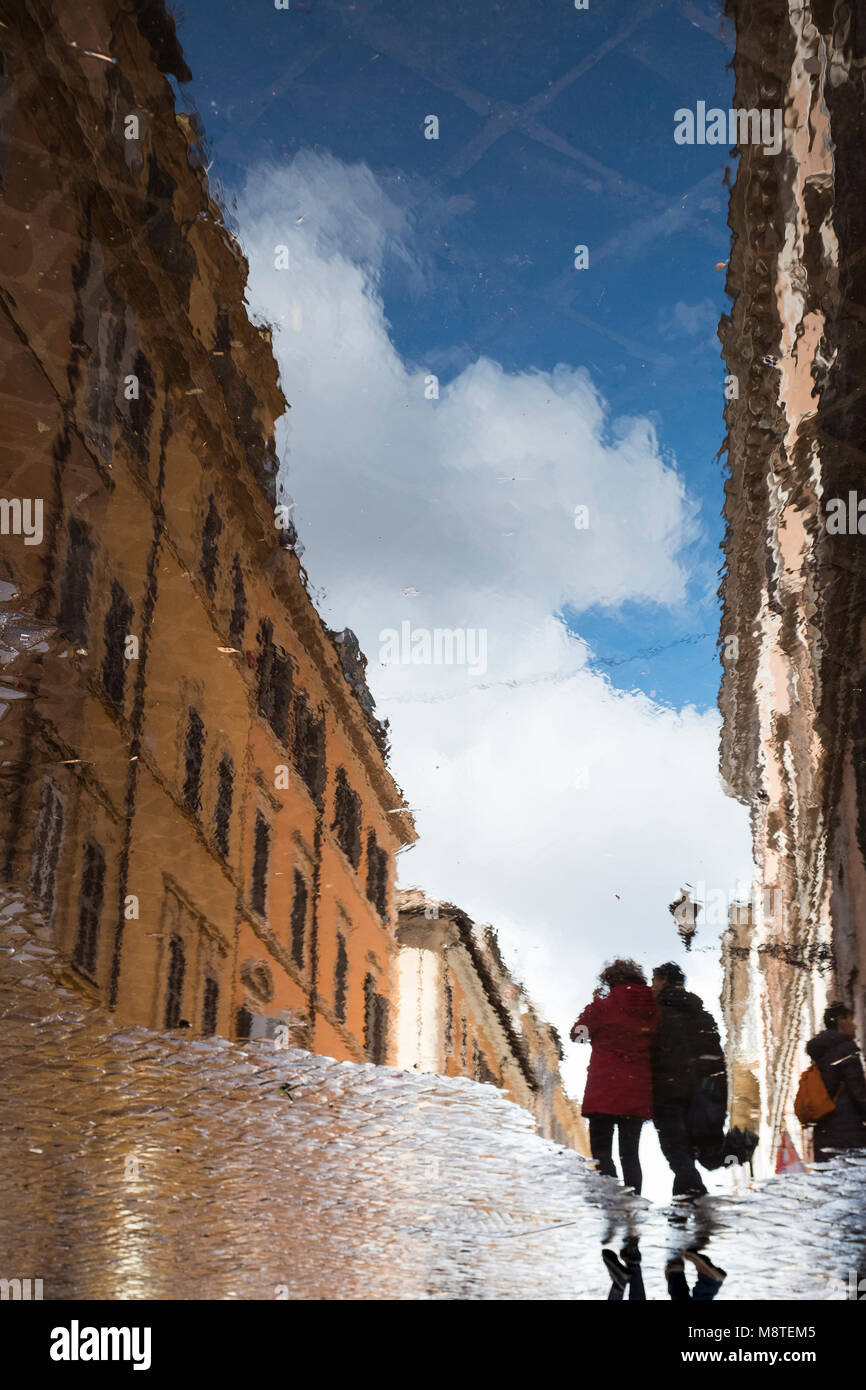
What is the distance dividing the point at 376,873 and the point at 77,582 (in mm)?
792

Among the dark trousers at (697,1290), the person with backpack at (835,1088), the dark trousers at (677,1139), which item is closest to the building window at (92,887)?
the dark trousers at (677,1139)

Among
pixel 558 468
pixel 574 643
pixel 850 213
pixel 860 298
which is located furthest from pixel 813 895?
pixel 850 213

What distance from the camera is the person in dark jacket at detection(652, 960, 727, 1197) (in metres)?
2.30

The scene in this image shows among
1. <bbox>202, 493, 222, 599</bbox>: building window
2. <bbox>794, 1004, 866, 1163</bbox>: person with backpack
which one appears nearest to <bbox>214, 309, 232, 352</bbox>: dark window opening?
<bbox>202, 493, 222, 599</bbox>: building window

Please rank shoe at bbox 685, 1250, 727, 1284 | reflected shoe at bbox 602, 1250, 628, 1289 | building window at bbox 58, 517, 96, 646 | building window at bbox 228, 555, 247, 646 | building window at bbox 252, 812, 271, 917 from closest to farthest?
building window at bbox 58, 517, 96, 646 → building window at bbox 228, 555, 247, 646 → building window at bbox 252, 812, 271, 917 → shoe at bbox 685, 1250, 727, 1284 → reflected shoe at bbox 602, 1250, 628, 1289

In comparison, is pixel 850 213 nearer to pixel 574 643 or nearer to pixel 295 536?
pixel 574 643

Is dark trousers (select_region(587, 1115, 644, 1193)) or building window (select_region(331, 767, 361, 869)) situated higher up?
building window (select_region(331, 767, 361, 869))

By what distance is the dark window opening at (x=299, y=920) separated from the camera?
7.50 ft

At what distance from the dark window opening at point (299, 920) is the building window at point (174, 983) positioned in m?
0.22

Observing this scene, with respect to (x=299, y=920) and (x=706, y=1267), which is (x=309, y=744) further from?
(x=706, y=1267)

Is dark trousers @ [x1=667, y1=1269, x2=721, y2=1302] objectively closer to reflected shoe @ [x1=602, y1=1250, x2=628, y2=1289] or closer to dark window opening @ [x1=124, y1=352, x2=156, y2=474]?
reflected shoe @ [x1=602, y1=1250, x2=628, y2=1289]

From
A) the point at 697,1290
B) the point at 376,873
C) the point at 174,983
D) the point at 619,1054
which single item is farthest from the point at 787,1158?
the point at 697,1290

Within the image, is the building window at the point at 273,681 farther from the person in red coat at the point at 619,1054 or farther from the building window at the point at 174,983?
the person in red coat at the point at 619,1054

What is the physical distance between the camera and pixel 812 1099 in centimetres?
241
